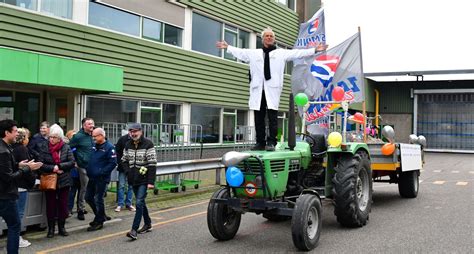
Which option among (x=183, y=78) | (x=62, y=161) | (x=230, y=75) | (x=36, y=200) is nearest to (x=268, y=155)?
(x=62, y=161)

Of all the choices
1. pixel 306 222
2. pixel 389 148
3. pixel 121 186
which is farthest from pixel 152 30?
pixel 306 222

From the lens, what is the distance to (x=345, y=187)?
6.86m

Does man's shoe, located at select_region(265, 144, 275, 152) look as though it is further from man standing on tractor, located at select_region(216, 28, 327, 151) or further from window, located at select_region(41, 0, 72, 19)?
window, located at select_region(41, 0, 72, 19)

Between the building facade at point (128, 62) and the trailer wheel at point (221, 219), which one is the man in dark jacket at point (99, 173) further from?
the building facade at point (128, 62)

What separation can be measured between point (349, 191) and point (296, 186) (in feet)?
2.70

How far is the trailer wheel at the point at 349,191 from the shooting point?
6.85 m

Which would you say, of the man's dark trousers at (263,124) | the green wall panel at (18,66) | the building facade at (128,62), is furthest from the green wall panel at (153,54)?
the man's dark trousers at (263,124)

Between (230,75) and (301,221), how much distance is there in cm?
1272

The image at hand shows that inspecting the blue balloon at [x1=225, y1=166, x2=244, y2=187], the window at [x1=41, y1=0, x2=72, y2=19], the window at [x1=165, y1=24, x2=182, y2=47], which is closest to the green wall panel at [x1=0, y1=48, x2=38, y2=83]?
the window at [x1=41, y1=0, x2=72, y2=19]

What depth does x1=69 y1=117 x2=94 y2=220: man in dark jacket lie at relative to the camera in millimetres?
7887

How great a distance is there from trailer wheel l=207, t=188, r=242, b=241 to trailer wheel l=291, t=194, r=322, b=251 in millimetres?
1104

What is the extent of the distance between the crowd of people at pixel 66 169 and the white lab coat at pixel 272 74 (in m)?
1.82

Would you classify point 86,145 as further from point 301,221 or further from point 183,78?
point 183,78

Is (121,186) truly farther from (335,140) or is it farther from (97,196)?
(335,140)
